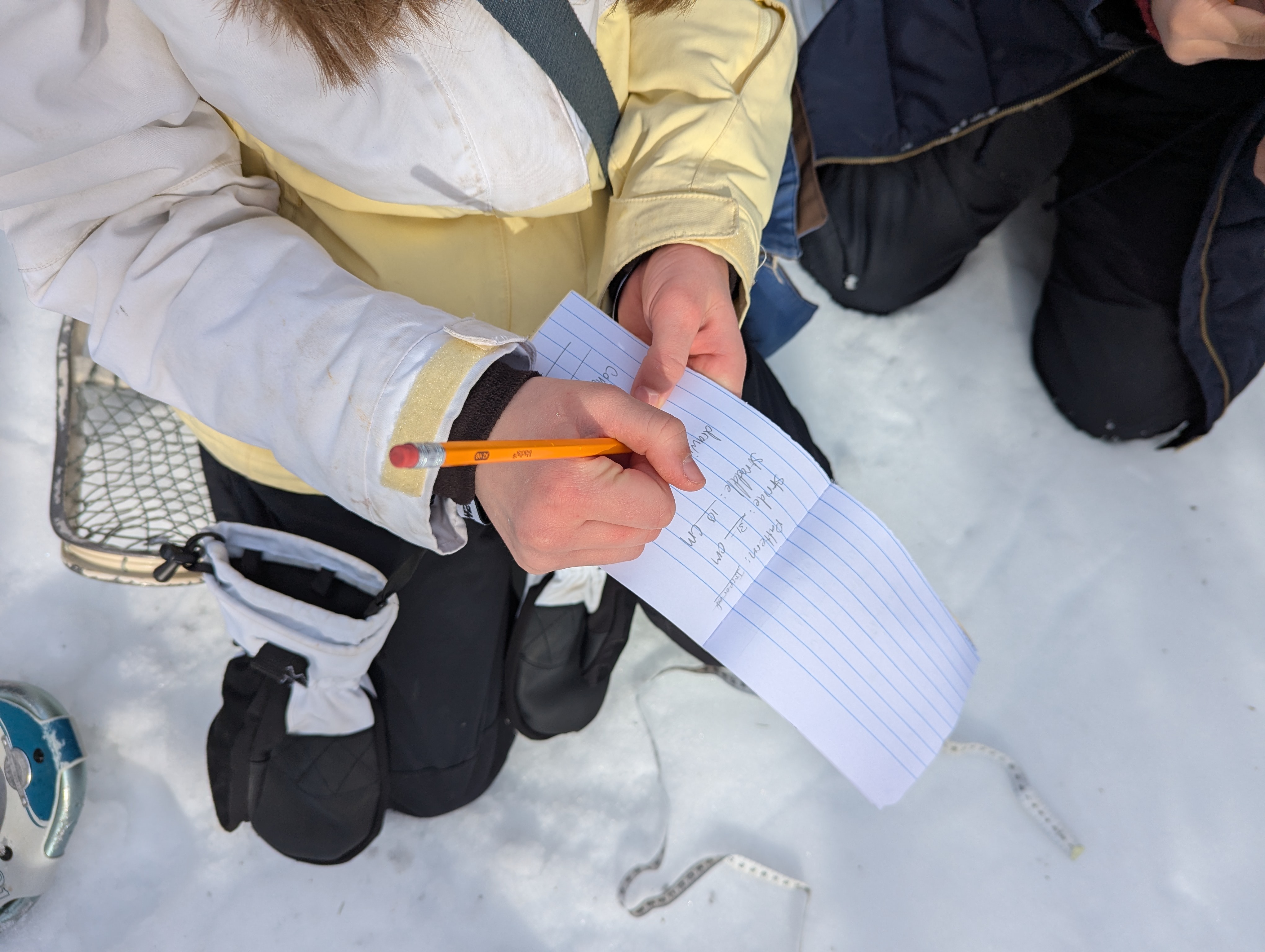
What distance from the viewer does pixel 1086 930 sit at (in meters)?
0.99

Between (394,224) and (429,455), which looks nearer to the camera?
(429,455)

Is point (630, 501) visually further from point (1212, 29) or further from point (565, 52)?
point (1212, 29)

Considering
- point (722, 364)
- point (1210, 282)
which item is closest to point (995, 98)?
point (1210, 282)

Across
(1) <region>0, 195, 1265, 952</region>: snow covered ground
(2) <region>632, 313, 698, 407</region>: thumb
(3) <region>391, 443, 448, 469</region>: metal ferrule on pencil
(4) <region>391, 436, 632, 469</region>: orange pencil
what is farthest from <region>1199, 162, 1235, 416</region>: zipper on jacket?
(3) <region>391, 443, 448, 469</region>: metal ferrule on pencil

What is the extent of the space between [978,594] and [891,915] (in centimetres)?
47

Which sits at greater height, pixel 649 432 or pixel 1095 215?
pixel 649 432

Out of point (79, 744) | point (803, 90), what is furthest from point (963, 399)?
point (79, 744)

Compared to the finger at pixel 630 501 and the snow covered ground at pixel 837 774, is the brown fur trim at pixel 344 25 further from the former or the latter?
the snow covered ground at pixel 837 774

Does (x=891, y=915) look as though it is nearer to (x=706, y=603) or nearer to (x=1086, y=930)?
(x=1086, y=930)

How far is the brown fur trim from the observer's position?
1.67 ft

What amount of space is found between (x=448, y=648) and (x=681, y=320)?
1.66 feet

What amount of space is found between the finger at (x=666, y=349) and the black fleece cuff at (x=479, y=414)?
0.10 meters

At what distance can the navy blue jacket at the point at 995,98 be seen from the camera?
39.4 inches

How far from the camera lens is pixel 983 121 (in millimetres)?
1050
